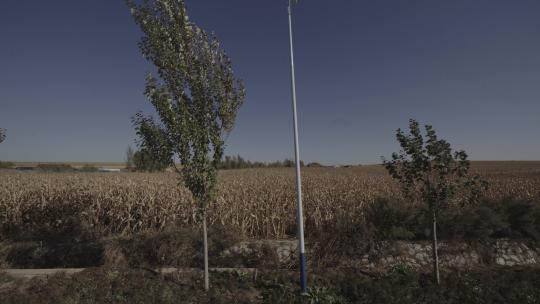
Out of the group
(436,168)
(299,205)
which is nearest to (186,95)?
(299,205)

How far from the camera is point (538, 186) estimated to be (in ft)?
63.7

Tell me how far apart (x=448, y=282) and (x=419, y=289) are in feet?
4.06

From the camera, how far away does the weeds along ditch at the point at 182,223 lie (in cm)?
908

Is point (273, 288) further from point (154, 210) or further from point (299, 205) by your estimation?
point (154, 210)

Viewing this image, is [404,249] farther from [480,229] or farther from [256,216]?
[256,216]

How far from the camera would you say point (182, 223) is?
38.4ft

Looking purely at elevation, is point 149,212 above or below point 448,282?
above

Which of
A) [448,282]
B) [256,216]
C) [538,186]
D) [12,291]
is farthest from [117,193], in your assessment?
[538,186]

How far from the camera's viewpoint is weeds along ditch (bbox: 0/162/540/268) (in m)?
9.08

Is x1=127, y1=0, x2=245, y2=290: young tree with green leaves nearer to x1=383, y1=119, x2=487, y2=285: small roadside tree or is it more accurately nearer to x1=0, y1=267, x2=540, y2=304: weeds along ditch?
x1=0, y1=267, x2=540, y2=304: weeds along ditch

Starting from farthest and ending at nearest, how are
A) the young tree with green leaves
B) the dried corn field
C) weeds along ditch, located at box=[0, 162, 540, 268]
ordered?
the dried corn field < weeds along ditch, located at box=[0, 162, 540, 268] < the young tree with green leaves

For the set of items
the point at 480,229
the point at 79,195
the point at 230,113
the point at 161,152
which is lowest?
the point at 480,229

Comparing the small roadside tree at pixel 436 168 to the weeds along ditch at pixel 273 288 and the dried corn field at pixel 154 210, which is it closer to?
the weeds along ditch at pixel 273 288

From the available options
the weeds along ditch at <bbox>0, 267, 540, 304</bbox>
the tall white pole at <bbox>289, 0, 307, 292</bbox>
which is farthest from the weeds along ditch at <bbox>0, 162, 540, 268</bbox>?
the tall white pole at <bbox>289, 0, 307, 292</bbox>
